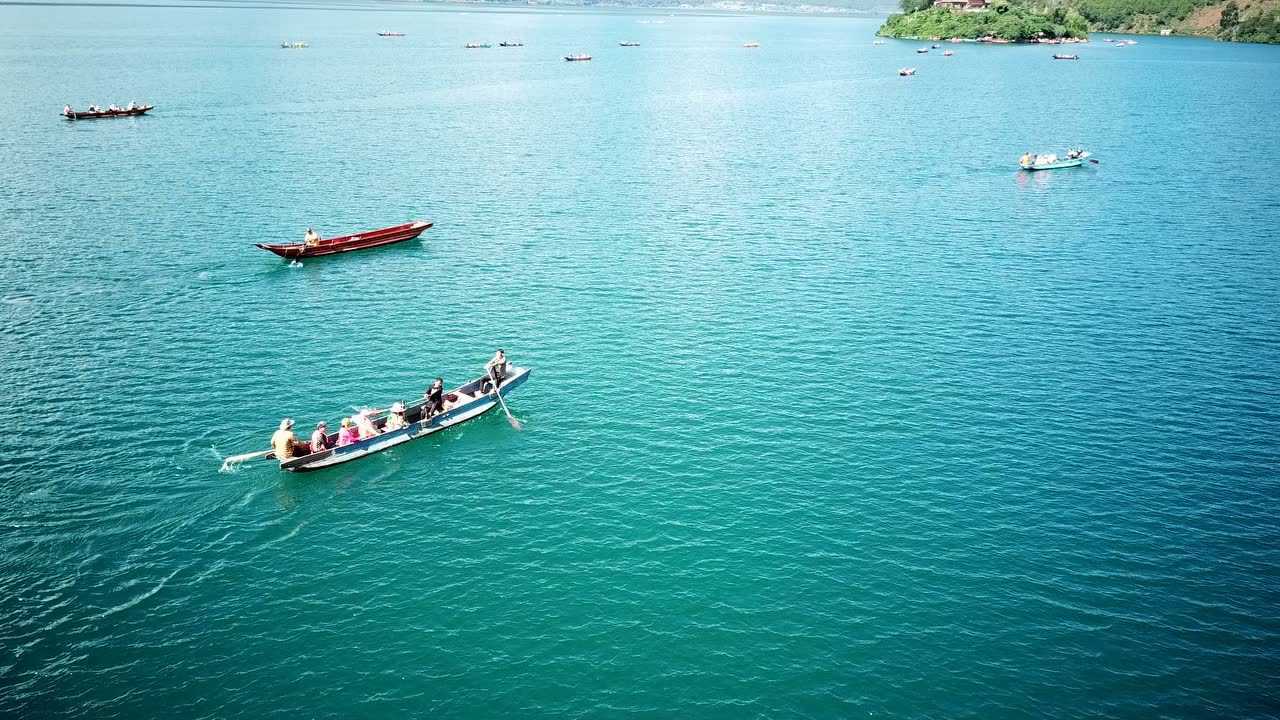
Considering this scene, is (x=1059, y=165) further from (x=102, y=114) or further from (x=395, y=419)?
(x=102, y=114)

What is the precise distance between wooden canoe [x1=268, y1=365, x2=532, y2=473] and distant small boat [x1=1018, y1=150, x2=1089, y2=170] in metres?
93.5

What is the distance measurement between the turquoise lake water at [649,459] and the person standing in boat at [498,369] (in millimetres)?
2362

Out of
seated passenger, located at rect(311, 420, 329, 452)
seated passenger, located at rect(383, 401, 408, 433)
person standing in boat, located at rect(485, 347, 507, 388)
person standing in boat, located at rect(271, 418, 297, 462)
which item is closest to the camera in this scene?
person standing in boat, located at rect(271, 418, 297, 462)

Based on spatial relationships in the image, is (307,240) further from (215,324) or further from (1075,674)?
(1075,674)

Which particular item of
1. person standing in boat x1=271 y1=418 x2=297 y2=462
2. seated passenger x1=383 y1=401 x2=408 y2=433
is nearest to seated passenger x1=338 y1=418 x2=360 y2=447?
seated passenger x1=383 y1=401 x2=408 y2=433

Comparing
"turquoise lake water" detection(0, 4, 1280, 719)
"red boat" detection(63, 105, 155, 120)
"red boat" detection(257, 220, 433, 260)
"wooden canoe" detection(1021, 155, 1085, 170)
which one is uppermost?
"red boat" detection(63, 105, 155, 120)

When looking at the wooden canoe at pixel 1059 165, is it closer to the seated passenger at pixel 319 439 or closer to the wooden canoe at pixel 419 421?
the wooden canoe at pixel 419 421

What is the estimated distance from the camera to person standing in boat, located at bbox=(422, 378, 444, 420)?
164 ft

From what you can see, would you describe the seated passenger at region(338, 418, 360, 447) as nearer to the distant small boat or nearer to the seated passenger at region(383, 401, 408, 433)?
the seated passenger at region(383, 401, 408, 433)

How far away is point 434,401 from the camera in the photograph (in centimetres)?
5034

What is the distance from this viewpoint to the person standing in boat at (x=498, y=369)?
→ 52906 mm

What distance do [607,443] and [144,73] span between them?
195m

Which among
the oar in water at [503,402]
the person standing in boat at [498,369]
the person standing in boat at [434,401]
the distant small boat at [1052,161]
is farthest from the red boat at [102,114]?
the distant small boat at [1052,161]

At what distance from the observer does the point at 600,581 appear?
1511 inches
